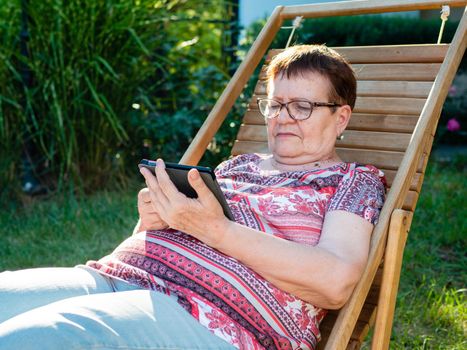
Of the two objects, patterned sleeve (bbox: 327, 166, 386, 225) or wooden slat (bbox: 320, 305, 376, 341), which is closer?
patterned sleeve (bbox: 327, 166, 386, 225)

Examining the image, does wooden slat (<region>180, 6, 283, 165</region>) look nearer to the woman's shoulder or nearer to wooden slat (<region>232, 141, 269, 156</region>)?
wooden slat (<region>232, 141, 269, 156</region>)

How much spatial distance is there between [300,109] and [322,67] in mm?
166

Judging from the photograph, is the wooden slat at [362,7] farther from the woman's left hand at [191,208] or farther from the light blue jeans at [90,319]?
the light blue jeans at [90,319]

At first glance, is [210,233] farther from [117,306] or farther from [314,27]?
[314,27]

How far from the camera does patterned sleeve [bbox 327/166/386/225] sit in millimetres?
2273

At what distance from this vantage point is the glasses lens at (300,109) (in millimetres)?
2523

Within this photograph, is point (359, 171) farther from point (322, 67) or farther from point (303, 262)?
point (303, 262)

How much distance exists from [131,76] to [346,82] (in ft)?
9.67

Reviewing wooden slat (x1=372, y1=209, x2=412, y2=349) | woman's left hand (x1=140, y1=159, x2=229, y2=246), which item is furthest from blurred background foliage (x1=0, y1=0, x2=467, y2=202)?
woman's left hand (x1=140, y1=159, x2=229, y2=246)

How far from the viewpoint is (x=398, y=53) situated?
320 centimetres

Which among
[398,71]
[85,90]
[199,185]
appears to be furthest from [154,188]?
[85,90]

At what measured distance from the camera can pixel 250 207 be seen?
240 centimetres

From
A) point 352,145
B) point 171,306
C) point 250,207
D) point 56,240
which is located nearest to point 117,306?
point 171,306

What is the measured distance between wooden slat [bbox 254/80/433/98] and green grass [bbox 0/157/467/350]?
3.41ft
